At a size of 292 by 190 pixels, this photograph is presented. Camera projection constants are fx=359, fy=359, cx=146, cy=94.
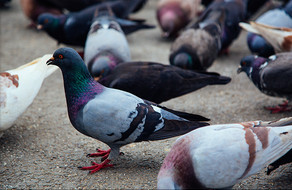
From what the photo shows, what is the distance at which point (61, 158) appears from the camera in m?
3.31

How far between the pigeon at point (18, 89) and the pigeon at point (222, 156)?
65.6 inches

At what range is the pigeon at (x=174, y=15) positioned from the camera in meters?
6.59

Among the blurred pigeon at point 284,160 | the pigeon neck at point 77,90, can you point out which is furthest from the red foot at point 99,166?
the blurred pigeon at point 284,160

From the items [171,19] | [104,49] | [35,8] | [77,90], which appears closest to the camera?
[77,90]

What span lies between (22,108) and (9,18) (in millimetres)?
4853

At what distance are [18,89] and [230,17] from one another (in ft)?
11.6

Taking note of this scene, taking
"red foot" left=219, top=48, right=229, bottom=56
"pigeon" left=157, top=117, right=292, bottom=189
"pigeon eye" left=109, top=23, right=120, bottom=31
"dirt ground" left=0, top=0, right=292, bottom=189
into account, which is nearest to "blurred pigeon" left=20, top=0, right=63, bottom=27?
"dirt ground" left=0, top=0, right=292, bottom=189

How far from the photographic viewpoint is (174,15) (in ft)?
21.8

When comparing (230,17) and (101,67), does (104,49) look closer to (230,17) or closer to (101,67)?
(101,67)

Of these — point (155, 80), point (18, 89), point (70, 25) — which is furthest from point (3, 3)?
point (155, 80)

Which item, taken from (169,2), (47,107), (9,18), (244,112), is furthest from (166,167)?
(9,18)

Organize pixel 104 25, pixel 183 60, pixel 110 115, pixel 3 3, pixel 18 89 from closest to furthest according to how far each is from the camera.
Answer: pixel 110 115
pixel 18 89
pixel 183 60
pixel 104 25
pixel 3 3

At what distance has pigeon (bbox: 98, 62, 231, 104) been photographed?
383 centimetres

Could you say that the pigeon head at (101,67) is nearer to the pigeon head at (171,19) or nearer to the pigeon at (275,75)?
the pigeon at (275,75)
